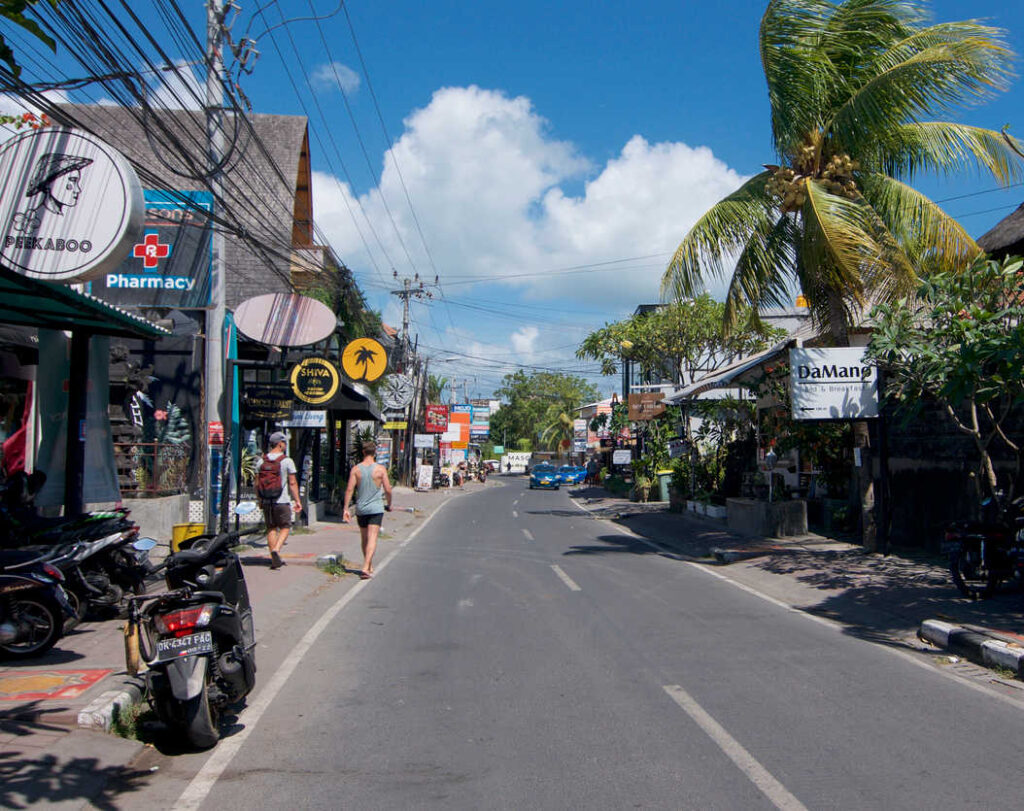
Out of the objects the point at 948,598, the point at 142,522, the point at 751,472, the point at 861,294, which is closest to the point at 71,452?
the point at 142,522

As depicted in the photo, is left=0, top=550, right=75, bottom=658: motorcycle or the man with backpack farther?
the man with backpack

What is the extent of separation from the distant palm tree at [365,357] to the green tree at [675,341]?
14.0 m

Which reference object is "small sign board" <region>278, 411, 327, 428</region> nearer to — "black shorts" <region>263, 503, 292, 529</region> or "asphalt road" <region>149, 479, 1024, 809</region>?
"black shorts" <region>263, 503, 292, 529</region>

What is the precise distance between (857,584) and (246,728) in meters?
8.70

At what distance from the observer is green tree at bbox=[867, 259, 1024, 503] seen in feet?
30.0

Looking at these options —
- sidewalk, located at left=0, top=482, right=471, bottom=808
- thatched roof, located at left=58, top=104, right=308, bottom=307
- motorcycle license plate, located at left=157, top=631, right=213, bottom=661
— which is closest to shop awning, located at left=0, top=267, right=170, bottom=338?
sidewalk, located at left=0, top=482, right=471, bottom=808

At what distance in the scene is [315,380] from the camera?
17.5 metres

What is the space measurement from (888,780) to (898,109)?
37.1 ft

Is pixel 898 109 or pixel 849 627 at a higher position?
pixel 898 109

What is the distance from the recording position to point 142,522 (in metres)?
15.0

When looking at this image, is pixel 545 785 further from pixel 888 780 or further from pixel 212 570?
pixel 212 570

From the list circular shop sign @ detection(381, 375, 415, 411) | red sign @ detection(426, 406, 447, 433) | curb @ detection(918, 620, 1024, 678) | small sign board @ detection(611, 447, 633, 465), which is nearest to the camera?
curb @ detection(918, 620, 1024, 678)

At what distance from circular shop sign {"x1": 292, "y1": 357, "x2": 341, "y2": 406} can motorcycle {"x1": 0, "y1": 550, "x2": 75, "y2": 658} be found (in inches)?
394

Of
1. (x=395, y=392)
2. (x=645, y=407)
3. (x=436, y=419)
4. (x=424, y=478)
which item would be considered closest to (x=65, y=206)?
(x=645, y=407)
